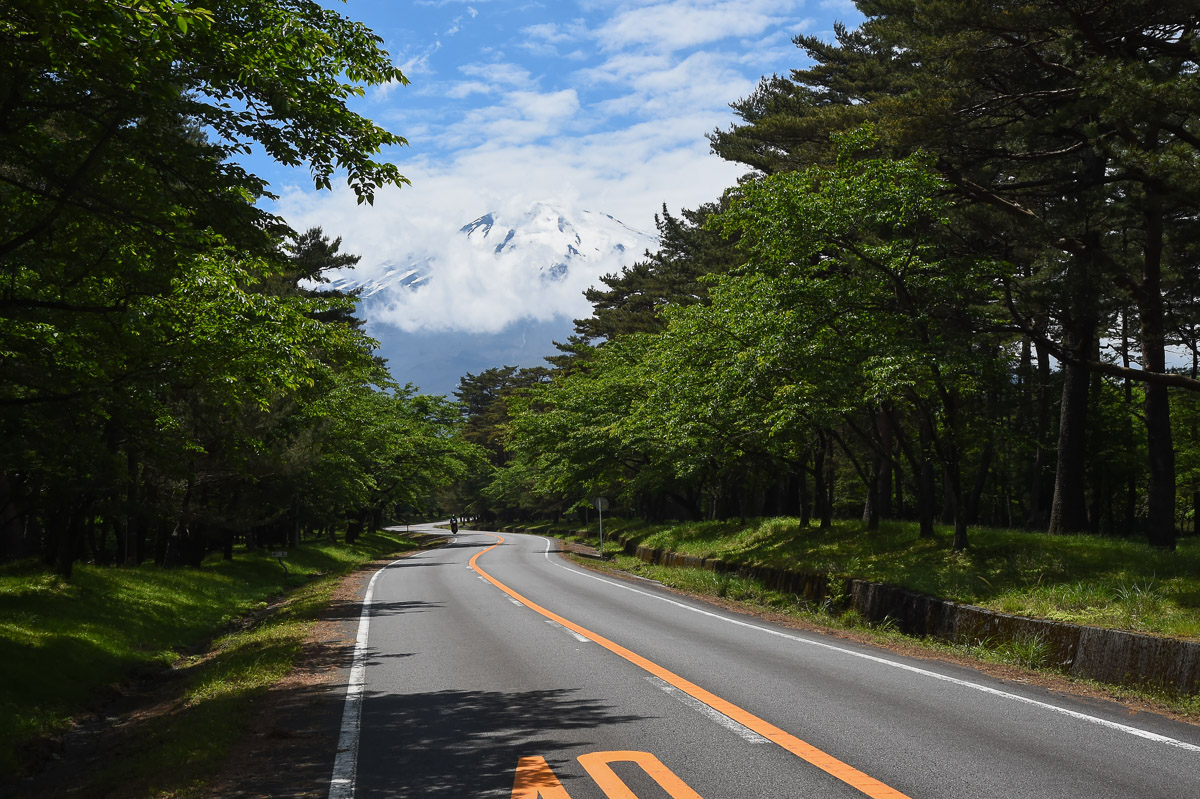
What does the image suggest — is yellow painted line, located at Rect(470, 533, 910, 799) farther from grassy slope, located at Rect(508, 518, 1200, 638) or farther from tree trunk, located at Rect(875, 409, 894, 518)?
tree trunk, located at Rect(875, 409, 894, 518)

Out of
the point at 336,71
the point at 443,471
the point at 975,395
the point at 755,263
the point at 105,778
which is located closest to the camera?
the point at 105,778

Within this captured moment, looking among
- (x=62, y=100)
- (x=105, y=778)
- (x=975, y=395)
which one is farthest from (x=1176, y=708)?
(x=975, y=395)

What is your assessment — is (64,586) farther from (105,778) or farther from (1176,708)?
(1176,708)

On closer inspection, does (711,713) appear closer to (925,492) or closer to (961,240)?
(961,240)

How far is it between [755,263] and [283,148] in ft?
41.5

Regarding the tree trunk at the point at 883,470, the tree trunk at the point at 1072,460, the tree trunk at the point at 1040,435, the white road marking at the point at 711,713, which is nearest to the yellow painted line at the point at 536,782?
the white road marking at the point at 711,713

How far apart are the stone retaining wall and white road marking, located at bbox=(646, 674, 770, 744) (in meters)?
5.13

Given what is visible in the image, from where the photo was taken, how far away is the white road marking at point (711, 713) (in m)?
6.32

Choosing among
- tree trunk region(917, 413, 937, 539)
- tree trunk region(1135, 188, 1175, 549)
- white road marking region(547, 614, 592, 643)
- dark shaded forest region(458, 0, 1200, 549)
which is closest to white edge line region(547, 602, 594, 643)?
white road marking region(547, 614, 592, 643)

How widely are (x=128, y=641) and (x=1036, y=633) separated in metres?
13.5

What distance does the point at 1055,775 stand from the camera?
5.34 metres

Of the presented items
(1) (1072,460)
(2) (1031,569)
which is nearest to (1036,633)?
(2) (1031,569)

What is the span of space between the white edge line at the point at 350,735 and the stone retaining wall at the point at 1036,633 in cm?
814

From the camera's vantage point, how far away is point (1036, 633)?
1105 centimetres
